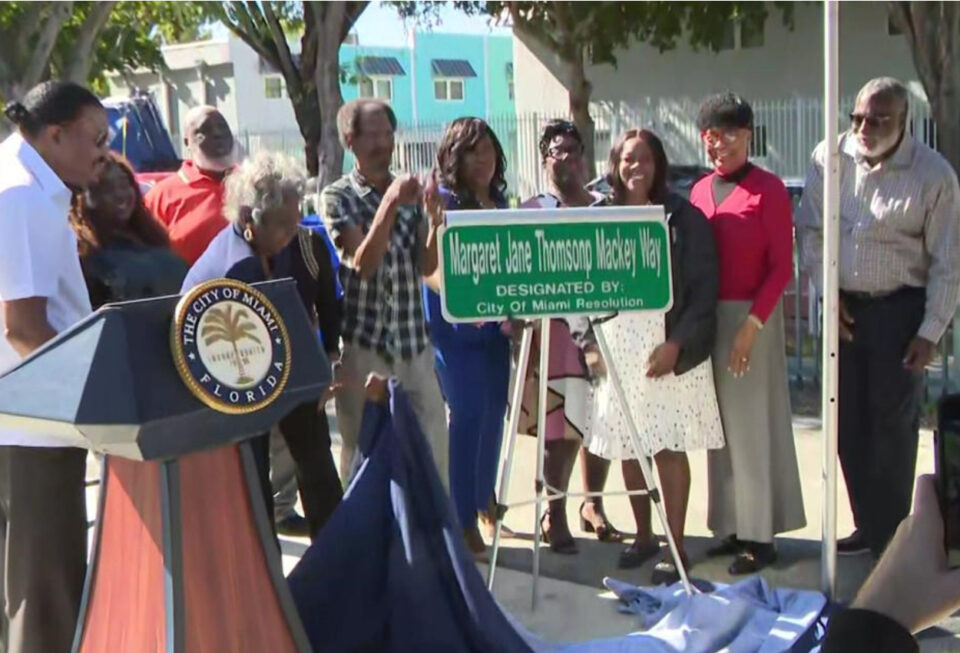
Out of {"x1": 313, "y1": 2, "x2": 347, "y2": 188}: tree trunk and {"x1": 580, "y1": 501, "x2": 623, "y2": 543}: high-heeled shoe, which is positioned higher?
{"x1": 313, "y1": 2, "x2": 347, "y2": 188}: tree trunk

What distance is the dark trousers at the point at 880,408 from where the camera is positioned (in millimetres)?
4438

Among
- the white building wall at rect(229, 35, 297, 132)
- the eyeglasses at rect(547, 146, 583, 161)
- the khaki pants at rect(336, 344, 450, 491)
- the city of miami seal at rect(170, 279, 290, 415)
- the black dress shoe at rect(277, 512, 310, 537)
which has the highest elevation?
the white building wall at rect(229, 35, 297, 132)

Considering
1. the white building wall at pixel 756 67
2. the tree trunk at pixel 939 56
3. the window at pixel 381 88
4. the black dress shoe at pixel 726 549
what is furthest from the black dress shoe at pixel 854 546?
the window at pixel 381 88

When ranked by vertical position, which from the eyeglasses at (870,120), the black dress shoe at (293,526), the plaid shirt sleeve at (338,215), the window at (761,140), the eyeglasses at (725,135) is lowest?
the black dress shoe at (293,526)

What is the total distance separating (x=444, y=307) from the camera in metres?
3.86

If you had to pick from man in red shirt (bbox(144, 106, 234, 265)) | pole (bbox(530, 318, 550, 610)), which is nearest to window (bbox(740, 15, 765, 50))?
man in red shirt (bbox(144, 106, 234, 265))

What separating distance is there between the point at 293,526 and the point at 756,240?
2504mm

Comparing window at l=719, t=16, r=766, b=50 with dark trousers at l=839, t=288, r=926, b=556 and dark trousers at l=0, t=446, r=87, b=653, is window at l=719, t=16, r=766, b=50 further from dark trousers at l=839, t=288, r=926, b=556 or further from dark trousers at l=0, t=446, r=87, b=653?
dark trousers at l=0, t=446, r=87, b=653

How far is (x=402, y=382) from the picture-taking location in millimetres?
4410

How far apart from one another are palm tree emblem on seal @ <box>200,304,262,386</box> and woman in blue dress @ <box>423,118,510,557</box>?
2.08 metres

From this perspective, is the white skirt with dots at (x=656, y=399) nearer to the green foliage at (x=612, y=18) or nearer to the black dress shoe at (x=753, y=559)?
the black dress shoe at (x=753, y=559)

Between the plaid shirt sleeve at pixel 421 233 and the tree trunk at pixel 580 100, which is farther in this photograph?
the tree trunk at pixel 580 100

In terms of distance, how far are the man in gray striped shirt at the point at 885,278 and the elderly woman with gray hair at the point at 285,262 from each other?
1983 millimetres

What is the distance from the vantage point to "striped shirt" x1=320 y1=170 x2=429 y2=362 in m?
4.35
